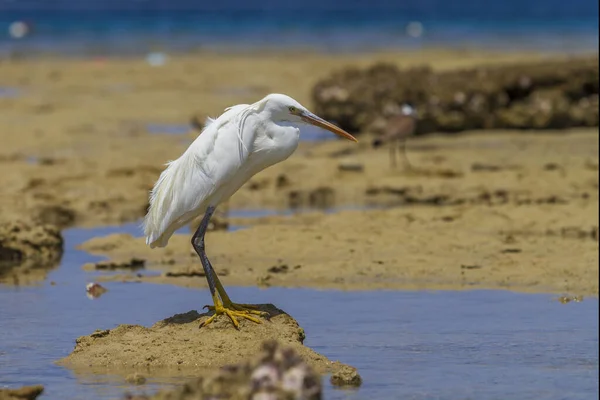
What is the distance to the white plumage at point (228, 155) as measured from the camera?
7.20 meters

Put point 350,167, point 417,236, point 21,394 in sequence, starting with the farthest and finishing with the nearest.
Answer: point 350,167, point 417,236, point 21,394

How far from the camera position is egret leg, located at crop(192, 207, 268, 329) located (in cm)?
732

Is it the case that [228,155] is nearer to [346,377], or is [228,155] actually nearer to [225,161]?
[225,161]

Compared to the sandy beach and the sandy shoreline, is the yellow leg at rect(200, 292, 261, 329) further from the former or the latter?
the sandy shoreline

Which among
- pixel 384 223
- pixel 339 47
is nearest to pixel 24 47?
pixel 339 47

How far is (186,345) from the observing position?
7.24 metres

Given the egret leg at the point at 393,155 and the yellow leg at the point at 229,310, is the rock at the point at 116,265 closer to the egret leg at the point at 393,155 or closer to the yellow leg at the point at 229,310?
the yellow leg at the point at 229,310

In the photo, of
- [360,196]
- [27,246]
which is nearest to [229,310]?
[27,246]

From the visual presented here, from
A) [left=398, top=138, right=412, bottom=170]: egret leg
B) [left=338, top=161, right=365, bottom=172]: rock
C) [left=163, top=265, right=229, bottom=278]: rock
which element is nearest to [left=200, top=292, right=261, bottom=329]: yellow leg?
[left=163, top=265, right=229, bottom=278]: rock

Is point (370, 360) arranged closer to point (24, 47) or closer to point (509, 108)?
point (509, 108)

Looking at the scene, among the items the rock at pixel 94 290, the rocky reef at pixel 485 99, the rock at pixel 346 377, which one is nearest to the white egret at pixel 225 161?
the rock at pixel 346 377

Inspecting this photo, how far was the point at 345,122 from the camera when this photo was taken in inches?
722

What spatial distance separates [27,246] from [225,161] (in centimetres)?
408

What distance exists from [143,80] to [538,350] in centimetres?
2171
